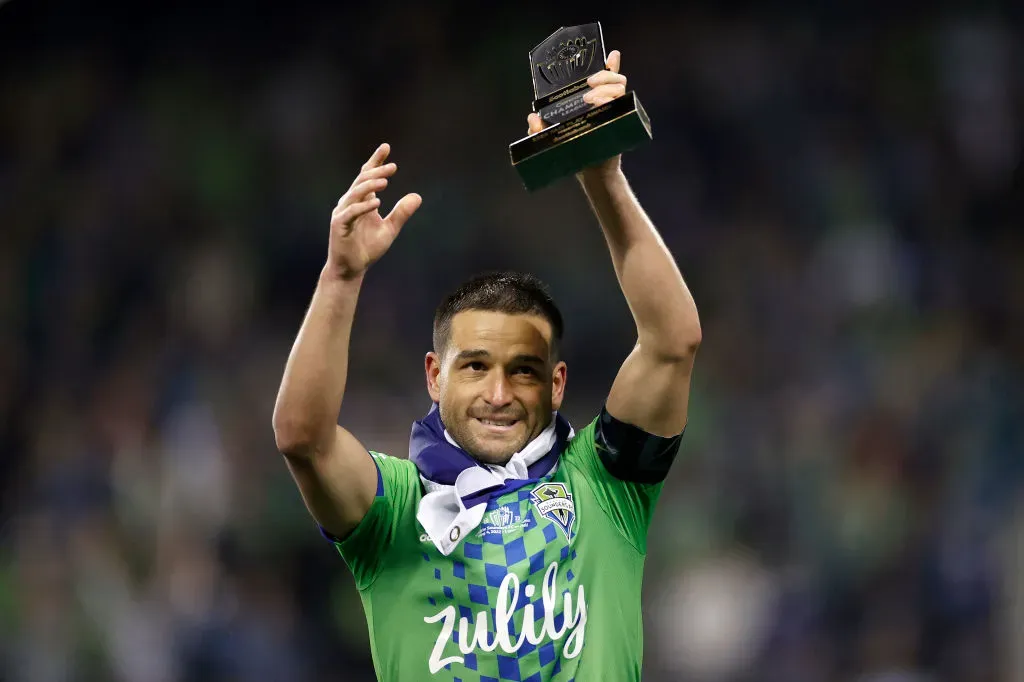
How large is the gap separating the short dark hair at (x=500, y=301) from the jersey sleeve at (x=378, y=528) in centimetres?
39

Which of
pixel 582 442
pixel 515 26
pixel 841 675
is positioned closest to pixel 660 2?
pixel 515 26

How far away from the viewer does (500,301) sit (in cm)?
277

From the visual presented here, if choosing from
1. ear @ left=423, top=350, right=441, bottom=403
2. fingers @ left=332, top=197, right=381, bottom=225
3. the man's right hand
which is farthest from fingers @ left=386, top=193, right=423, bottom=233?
ear @ left=423, top=350, right=441, bottom=403

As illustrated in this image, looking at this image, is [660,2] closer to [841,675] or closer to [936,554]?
[936,554]

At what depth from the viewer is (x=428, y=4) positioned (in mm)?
6777

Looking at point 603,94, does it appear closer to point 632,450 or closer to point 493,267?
Result: point 632,450

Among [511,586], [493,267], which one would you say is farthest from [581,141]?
[493,267]

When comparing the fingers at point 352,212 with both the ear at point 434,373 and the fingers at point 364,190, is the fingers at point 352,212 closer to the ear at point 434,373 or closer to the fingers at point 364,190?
the fingers at point 364,190

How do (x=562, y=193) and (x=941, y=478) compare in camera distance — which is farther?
(x=562, y=193)

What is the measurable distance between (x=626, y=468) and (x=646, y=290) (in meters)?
0.48

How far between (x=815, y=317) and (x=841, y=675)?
6.53 feet

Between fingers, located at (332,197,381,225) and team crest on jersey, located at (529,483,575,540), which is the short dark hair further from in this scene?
fingers, located at (332,197,381,225)

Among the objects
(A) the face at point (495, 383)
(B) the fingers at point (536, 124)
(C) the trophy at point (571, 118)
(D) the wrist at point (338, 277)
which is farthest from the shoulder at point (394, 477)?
(B) the fingers at point (536, 124)

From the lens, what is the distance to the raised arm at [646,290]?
97.0 inches
